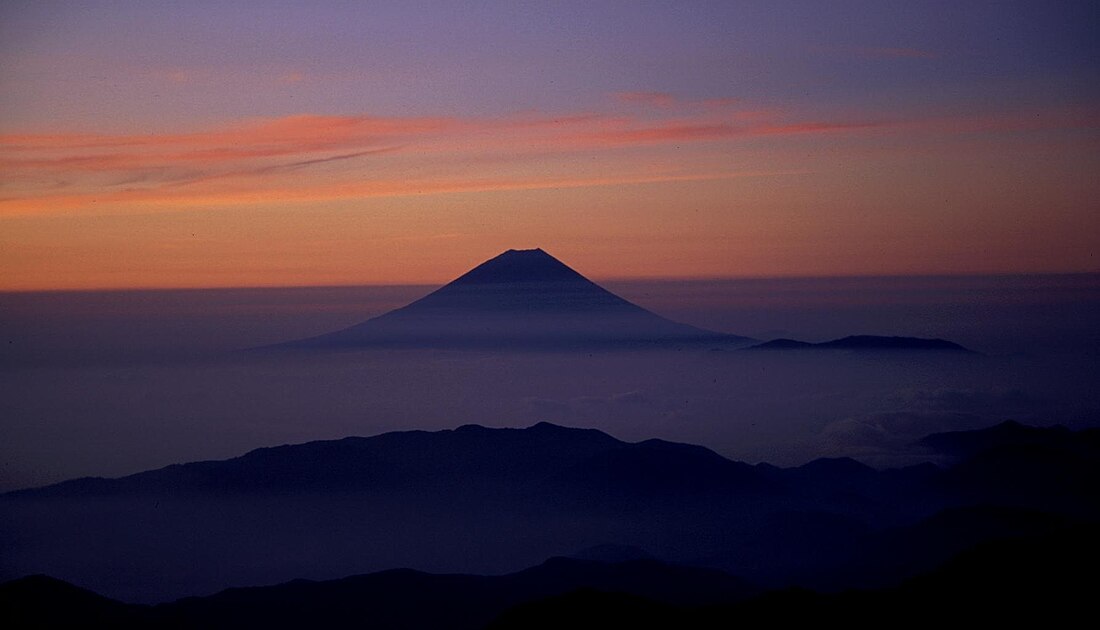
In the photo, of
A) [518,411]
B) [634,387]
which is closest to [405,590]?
[518,411]

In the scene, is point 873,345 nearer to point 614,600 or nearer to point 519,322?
point 519,322

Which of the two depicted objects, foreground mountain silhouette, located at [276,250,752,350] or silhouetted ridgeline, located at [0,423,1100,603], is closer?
silhouetted ridgeline, located at [0,423,1100,603]

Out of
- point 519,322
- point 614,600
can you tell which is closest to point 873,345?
point 519,322

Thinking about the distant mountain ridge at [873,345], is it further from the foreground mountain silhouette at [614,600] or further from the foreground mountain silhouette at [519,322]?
the foreground mountain silhouette at [614,600]

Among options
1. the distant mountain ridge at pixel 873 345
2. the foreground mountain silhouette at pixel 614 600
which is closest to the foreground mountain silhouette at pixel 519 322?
the distant mountain ridge at pixel 873 345

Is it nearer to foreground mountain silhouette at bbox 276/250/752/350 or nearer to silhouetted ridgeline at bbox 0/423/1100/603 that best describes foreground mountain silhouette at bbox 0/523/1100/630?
silhouetted ridgeline at bbox 0/423/1100/603

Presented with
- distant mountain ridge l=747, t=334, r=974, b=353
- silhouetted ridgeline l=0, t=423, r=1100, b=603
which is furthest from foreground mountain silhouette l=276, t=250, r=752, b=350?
silhouetted ridgeline l=0, t=423, r=1100, b=603
